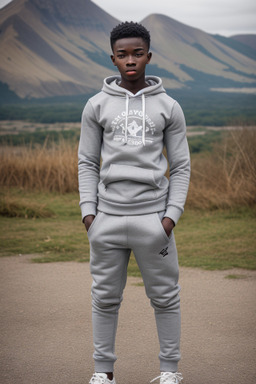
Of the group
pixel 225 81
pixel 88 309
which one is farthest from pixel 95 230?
pixel 225 81

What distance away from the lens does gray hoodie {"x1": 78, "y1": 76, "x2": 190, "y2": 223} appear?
226 cm

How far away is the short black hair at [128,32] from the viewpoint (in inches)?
92.5

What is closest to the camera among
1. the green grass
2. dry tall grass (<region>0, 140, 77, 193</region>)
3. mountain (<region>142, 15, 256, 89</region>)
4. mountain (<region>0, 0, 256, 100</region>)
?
the green grass

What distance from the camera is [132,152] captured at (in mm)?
2246

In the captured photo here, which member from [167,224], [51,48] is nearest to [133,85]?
[167,224]

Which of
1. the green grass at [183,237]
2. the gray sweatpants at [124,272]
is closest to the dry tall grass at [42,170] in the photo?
the green grass at [183,237]

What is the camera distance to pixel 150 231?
2260 millimetres

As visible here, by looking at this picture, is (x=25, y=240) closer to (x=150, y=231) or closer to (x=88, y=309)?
(x=88, y=309)

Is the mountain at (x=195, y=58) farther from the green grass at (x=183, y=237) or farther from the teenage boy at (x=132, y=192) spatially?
the teenage boy at (x=132, y=192)

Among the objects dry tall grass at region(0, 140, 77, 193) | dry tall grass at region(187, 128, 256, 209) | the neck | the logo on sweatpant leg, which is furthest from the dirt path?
dry tall grass at region(0, 140, 77, 193)

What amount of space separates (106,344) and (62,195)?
263 inches

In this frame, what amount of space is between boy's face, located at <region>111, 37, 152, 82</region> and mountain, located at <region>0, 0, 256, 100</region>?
95509 mm

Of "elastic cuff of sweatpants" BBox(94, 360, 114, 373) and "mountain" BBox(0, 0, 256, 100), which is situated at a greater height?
"mountain" BBox(0, 0, 256, 100)

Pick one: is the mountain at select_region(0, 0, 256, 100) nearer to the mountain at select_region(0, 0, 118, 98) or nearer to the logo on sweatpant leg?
the mountain at select_region(0, 0, 118, 98)
